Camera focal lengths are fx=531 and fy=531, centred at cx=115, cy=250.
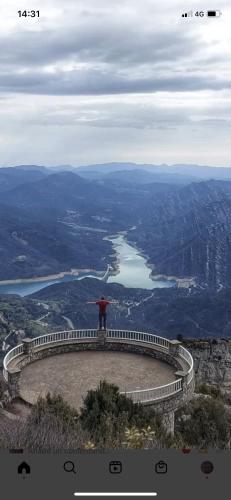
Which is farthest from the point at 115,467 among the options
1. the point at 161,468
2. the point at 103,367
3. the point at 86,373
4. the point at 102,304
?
the point at 102,304

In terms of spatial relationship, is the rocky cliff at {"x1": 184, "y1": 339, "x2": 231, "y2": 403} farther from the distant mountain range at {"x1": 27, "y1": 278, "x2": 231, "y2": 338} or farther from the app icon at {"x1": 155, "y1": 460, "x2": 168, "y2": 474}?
the distant mountain range at {"x1": 27, "y1": 278, "x2": 231, "y2": 338}

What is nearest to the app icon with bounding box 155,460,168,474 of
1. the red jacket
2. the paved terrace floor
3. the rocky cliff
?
the paved terrace floor

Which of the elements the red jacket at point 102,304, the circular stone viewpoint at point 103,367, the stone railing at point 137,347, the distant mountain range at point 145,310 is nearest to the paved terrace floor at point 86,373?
the circular stone viewpoint at point 103,367

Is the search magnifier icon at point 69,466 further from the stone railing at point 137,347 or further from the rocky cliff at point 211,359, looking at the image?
the rocky cliff at point 211,359

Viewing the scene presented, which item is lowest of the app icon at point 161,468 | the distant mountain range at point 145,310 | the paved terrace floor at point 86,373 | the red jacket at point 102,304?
the distant mountain range at point 145,310

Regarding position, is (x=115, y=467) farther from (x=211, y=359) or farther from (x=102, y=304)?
(x=211, y=359)

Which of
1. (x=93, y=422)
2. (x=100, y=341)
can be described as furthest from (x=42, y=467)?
(x=100, y=341)

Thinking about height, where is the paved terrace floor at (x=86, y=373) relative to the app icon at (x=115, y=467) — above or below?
below
